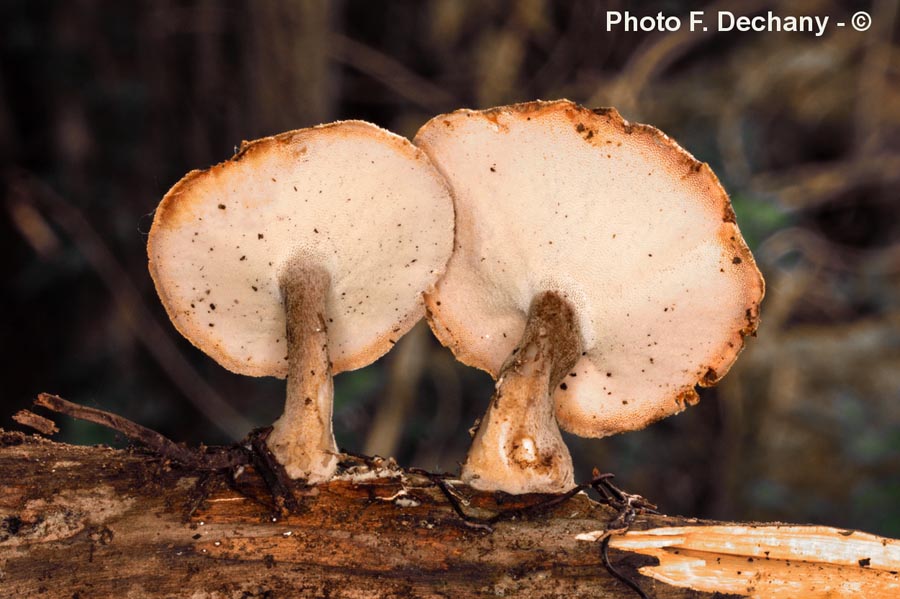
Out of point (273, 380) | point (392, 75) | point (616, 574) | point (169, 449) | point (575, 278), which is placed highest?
point (392, 75)

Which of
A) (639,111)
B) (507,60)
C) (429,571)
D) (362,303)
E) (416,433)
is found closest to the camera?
Answer: (429,571)

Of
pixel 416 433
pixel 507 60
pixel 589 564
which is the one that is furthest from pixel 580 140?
pixel 507 60

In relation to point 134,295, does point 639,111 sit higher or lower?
higher

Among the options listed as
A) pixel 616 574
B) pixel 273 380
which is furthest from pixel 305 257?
pixel 273 380

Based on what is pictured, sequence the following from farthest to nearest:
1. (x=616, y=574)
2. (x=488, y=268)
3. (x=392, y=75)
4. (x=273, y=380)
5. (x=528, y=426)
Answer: (x=392, y=75)
(x=273, y=380)
(x=488, y=268)
(x=528, y=426)
(x=616, y=574)

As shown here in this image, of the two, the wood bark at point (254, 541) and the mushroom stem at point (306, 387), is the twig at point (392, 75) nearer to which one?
the mushroom stem at point (306, 387)

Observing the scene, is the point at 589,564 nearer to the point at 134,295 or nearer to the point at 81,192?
the point at 134,295

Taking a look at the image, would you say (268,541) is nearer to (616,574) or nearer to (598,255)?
(616,574)
